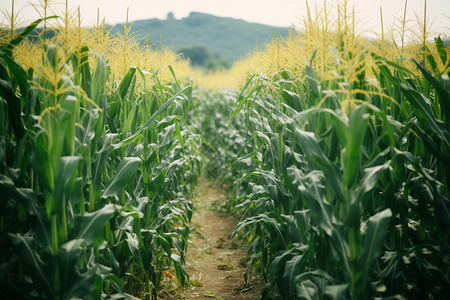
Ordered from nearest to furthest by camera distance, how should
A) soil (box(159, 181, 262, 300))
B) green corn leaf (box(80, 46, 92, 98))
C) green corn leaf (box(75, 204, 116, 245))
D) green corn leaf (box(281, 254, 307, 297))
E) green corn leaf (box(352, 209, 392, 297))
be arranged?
green corn leaf (box(352, 209, 392, 297)), green corn leaf (box(75, 204, 116, 245)), green corn leaf (box(281, 254, 307, 297)), green corn leaf (box(80, 46, 92, 98)), soil (box(159, 181, 262, 300))

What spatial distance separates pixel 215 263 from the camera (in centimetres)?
517

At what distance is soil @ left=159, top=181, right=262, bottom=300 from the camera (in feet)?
13.5

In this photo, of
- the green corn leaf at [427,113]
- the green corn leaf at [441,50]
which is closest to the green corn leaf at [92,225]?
the green corn leaf at [427,113]

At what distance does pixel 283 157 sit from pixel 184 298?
2073 mm

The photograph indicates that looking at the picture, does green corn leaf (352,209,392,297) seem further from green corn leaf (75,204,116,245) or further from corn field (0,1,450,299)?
green corn leaf (75,204,116,245)

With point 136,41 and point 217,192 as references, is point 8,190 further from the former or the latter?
point 217,192

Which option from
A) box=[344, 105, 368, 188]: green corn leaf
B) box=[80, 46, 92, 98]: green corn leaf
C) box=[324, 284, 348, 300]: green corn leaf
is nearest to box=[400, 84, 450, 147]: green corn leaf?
box=[344, 105, 368, 188]: green corn leaf

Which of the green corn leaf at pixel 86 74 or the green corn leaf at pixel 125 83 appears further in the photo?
the green corn leaf at pixel 125 83

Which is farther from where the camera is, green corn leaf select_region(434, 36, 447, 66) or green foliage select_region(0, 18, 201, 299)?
green corn leaf select_region(434, 36, 447, 66)

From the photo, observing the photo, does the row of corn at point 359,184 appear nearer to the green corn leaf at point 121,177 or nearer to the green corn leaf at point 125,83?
the green corn leaf at point 121,177

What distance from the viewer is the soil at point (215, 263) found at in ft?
13.5

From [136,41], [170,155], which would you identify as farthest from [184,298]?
[136,41]

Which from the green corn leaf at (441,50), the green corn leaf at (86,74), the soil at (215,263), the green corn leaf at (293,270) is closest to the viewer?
the green corn leaf at (293,270)

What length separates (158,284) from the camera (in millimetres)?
3982
